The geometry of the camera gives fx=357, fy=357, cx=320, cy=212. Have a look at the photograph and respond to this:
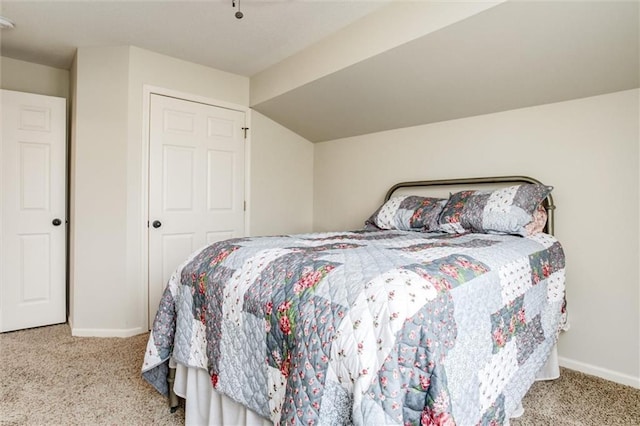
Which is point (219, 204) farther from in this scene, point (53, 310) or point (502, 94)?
point (502, 94)

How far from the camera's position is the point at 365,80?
2598mm

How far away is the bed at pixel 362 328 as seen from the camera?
0.92 meters

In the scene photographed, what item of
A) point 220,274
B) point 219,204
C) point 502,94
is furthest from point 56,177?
point 502,94

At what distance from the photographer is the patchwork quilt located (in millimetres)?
915

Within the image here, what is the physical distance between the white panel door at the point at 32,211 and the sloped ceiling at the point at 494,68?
1909 mm

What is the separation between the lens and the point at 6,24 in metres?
2.41

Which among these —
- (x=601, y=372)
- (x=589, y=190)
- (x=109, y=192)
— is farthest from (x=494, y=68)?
(x=109, y=192)

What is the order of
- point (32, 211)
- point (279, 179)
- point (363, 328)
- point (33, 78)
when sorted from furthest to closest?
1. point (279, 179)
2. point (33, 78)
3. point (32, 211)
4. point (363, 328)

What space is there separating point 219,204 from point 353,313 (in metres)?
2.54

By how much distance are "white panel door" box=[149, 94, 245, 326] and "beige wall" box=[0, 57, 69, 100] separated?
1054 millimetres

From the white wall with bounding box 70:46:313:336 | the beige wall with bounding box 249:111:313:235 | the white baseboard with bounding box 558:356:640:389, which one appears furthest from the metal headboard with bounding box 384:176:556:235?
the white wall with bounding box 70:46:313:336

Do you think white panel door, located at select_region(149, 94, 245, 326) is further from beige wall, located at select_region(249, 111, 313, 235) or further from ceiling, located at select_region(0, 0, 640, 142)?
ceiling, located at select_region(0, 0, 640, 142)

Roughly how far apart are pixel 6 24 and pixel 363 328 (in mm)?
3094

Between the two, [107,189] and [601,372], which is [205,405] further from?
[601,372]
